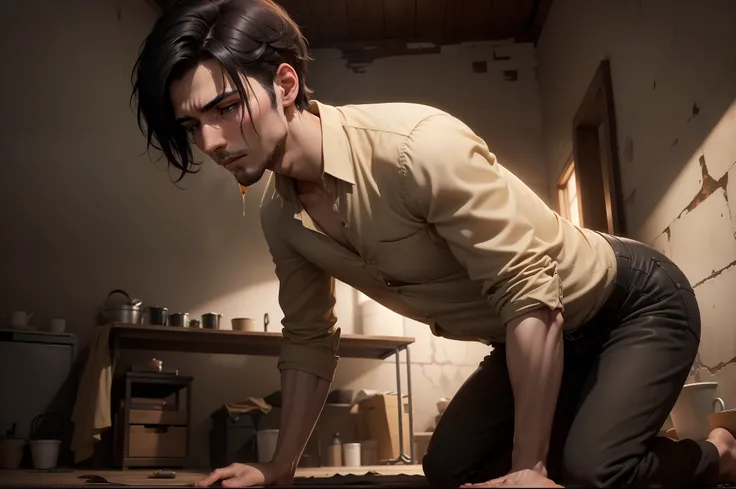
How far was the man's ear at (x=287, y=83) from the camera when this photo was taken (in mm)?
1381

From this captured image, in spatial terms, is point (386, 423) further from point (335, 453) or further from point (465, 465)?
point (465, 465)

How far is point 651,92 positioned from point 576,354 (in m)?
1.61

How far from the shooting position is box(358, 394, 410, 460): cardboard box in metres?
4.16

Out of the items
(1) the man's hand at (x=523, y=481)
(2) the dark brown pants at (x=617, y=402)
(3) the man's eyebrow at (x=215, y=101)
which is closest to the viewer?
(1) the man's hand at (x=523, y=481)

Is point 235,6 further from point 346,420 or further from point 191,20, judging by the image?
point 346,420

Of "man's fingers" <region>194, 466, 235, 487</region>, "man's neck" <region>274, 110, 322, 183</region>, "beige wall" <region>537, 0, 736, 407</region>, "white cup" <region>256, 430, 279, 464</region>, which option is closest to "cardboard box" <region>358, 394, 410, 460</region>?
"white cup" <region>256, 430, 279, 464</region>

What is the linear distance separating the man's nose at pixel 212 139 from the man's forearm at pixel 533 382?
1.92 feet

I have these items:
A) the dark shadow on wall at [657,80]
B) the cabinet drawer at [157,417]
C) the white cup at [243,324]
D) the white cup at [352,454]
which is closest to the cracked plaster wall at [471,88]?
the dark shadow on wall at [657,80]

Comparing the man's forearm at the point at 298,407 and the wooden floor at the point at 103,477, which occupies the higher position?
the man's forearm at the point at 298,407

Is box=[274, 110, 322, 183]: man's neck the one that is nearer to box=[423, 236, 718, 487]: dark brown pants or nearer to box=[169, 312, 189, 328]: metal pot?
box=[423, 236, 718, 487]: dark brown pants

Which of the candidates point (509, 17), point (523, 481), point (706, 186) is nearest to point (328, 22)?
point (509, 17)

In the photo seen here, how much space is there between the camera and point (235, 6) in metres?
1.39

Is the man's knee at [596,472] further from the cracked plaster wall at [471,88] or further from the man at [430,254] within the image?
the cracked plaster wall at [471,88]

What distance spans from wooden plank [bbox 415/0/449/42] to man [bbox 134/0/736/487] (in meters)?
3.46
